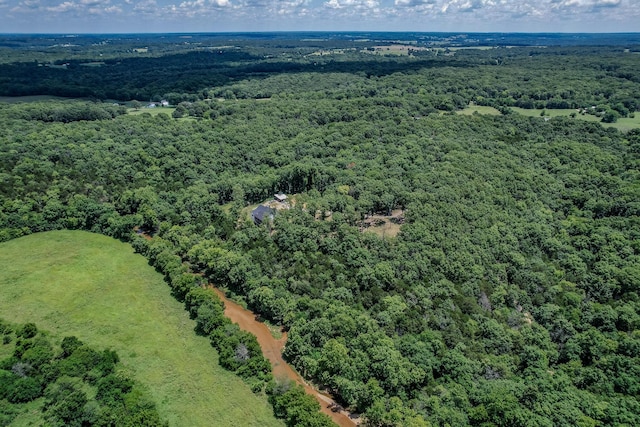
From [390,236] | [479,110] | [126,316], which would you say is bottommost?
[126,316]

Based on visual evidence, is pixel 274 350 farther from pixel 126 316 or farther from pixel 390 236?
pixel 390 236

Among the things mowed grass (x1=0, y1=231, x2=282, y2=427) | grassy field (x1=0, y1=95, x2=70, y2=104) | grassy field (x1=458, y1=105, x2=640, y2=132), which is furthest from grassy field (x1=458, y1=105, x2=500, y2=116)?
grassy field (x1=0, y1=95, x2=70, y2=104)

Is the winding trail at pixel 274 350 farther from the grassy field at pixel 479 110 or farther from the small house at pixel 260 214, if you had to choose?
the grassy field at pixel 479 110

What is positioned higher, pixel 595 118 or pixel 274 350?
pixel 595 118

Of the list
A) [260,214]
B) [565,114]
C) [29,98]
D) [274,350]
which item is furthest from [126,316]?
[565,114]

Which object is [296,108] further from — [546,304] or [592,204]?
[546,304]
